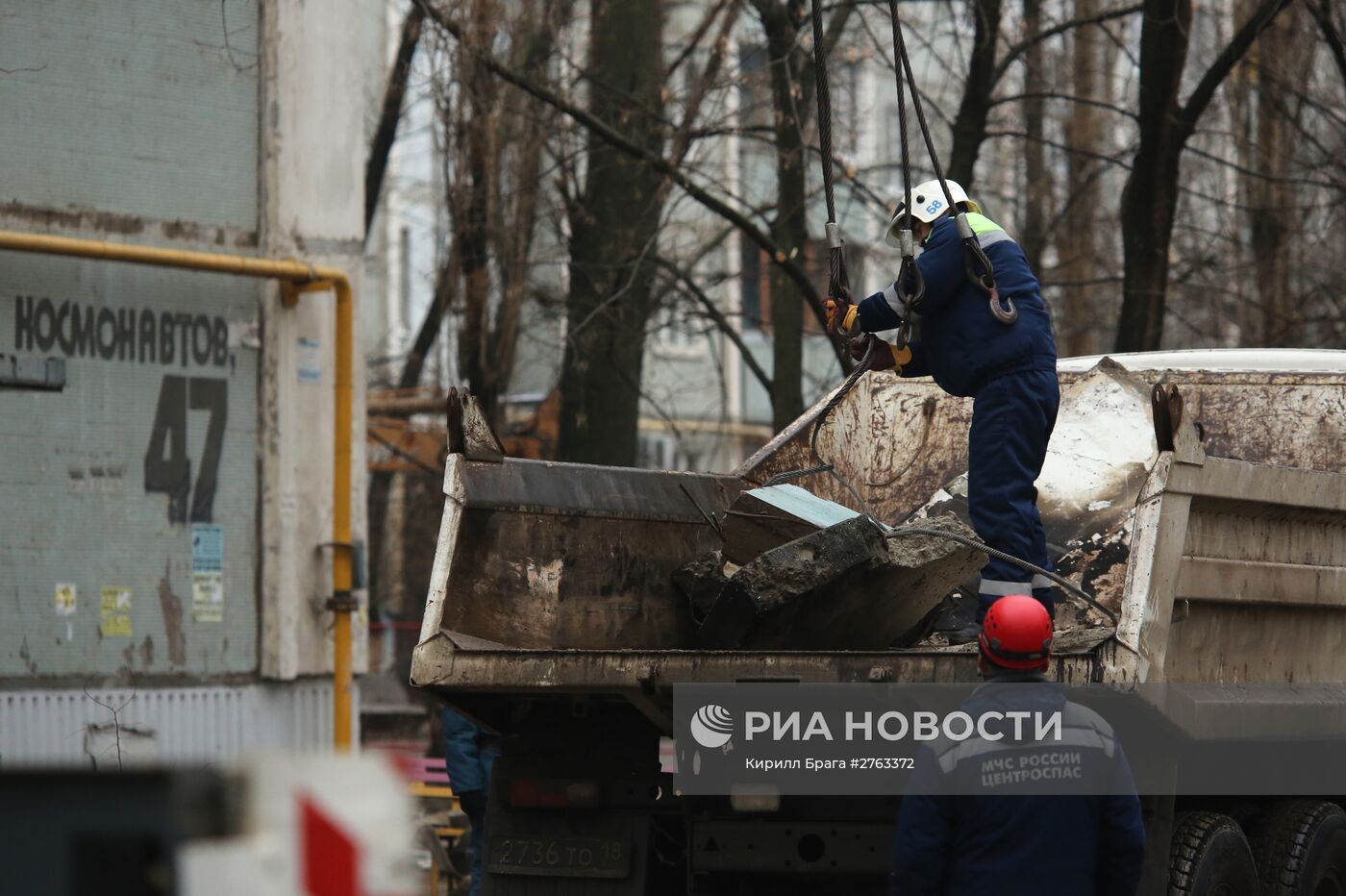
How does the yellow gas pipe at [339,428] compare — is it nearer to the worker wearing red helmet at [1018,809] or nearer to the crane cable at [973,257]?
the crane cable at [973,257]

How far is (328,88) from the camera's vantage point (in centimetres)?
876

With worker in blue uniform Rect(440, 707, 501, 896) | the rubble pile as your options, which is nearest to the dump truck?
the rubble pile

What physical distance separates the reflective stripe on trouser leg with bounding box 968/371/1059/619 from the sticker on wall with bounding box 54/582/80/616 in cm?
402

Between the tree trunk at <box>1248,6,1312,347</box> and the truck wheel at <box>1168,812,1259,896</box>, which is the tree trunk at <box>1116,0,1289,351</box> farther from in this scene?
the truck wheel at <box>1168,812,1259,896</box>

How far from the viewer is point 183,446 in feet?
27.1

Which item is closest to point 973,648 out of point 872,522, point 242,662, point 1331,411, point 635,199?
point 872,522

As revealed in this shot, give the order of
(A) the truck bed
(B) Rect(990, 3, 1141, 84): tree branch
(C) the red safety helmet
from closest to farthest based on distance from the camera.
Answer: (C) the red safety helmet → (A) the truck bed → (B) Rect(990, 3, 1141, 84): tree branch

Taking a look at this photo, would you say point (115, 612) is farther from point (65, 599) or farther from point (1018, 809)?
point (1018, 809)

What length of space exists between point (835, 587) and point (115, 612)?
3.79 m

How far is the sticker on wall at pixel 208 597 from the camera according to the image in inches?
325

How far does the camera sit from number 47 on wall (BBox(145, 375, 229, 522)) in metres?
8.18

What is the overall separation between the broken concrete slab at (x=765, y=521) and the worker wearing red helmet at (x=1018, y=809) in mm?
1860

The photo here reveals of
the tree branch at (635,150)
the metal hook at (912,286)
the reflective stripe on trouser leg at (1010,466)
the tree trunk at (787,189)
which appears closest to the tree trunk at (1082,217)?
the tree trunk at (787,189)

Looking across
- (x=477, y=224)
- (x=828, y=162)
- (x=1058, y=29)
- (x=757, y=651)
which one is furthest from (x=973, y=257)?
(x=477, y=224)
